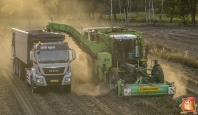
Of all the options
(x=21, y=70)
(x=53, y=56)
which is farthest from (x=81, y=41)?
(x=21, y=70)

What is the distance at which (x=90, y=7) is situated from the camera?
333 feet

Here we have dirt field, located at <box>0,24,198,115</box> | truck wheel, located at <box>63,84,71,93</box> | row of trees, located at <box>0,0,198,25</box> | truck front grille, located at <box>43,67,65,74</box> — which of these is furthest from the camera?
row of trees, located at <box>0,0,198,25</box>

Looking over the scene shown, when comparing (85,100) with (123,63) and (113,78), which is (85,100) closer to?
(113,78)

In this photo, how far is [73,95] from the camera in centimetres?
2122

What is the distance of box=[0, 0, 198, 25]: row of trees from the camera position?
75438 mm

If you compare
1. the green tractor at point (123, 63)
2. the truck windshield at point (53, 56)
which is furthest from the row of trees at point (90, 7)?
the truck windshield at point (53, 56)

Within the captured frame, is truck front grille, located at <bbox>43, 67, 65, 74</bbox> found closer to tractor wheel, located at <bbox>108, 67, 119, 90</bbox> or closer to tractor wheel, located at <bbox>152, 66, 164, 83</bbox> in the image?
tractor wheel, located at <bbox>108, 67, 119, 90</bbox>

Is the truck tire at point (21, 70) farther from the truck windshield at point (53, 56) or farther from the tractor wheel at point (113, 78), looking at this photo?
the tractor wheel at point (113, 78)

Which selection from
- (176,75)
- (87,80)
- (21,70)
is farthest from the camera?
(176,75)

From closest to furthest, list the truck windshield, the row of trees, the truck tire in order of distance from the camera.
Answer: the truck windshield, the truck tire, the row of trees

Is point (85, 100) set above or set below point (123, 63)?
below

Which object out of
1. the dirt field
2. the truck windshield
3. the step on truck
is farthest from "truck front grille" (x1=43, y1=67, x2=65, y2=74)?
the dirt field

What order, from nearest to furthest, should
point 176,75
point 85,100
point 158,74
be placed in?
1. point 85,100
2. point 158,74
3. point 176,75

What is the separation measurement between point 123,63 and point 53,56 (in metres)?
4.13
